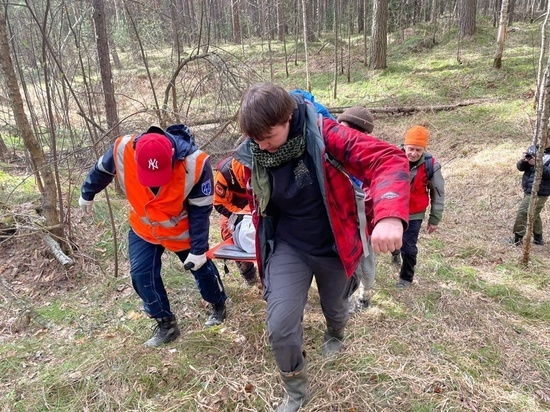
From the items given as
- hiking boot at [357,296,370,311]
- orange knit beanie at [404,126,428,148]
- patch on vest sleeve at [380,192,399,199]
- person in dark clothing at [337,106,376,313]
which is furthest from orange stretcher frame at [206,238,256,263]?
orange knit beanie at [404,126,428,148]

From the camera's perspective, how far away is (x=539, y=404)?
248cm

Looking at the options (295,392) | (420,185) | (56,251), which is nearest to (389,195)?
(295,392)

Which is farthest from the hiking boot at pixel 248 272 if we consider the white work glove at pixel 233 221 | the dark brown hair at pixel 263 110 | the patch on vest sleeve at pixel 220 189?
the dark brown hair at pixel 263 110

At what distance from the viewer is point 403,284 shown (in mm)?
4043

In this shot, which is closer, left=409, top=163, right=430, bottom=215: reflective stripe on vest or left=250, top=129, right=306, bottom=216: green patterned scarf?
left=250, top=129, right=306, bottom=216: green patterned scarf

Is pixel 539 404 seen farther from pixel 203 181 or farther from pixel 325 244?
pixel 203 181

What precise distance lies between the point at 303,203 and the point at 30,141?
311cm

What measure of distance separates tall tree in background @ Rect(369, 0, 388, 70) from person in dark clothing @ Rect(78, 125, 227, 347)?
13.4 metres

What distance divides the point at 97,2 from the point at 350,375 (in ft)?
20.7

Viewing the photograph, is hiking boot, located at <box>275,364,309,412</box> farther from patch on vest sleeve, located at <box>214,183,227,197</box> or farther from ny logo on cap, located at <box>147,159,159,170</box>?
patch on vest sleeve, located at <box>214,183,227,197</box>

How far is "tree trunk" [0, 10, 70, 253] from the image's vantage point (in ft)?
11.4

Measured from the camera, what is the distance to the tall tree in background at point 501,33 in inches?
444

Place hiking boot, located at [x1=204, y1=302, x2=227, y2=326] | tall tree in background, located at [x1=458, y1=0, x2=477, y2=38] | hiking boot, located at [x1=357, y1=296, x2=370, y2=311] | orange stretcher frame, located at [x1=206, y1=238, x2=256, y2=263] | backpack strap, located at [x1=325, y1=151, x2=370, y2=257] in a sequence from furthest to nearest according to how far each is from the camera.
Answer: tall tree in background, located at [x1=458, y1=0, x2=477, y2=38]
hiking boot, located at [x1=357, y1=296, x2=370, y2=311]
hiking boot, located at [x1=204, y1=302, x2=227, y2=326]
orange stretcher frame, located at [x1=206, y1=238, x2=256, y2=263]
backpack strap, located at [x1=325, y1=151, x2=370, y2=257]

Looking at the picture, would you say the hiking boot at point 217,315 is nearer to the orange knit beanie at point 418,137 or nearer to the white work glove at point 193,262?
the white work glove at point 193,262
